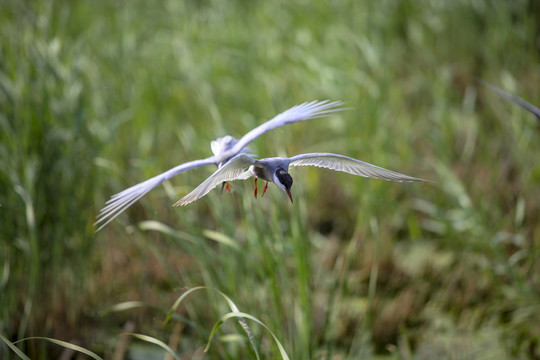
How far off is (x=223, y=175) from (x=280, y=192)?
1.11 m

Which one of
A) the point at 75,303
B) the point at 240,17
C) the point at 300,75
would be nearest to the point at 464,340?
the point at 75,303

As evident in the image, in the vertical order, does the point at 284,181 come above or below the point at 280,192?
below

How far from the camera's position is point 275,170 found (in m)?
0.91

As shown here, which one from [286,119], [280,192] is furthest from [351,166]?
[280,192]

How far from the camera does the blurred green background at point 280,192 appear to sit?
1.98 meters

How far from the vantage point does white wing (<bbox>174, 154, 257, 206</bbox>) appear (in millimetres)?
828

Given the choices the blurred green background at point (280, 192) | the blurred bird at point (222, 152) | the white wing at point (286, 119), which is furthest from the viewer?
the blurred green background at point (280, 192)

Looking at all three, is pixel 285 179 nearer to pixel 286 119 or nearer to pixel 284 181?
pixel 284 181

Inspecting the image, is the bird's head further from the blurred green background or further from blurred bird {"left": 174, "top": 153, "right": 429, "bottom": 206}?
the blurred green background

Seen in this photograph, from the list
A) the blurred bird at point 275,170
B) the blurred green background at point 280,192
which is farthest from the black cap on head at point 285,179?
the blurred green background at point 280,192

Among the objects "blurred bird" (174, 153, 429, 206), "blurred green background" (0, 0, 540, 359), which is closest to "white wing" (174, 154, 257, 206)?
"blurred bird" (174, 153, 429, 206)

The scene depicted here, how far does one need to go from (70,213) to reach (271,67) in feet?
6.39

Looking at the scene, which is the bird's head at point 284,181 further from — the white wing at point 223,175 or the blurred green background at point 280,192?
the blurred green background at point 280,192

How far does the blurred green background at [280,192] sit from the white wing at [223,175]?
78 centimetres
